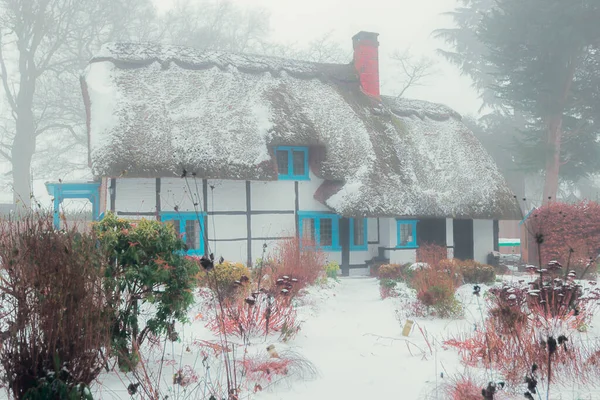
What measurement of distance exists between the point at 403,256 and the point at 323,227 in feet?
8.48

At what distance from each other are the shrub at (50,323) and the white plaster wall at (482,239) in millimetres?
15301

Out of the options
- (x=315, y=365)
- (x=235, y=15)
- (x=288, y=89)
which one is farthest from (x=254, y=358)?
(x=235, y=15)

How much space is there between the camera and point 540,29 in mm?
21453

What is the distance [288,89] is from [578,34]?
12147mm

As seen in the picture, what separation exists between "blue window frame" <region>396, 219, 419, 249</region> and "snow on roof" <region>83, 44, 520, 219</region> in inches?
43.0

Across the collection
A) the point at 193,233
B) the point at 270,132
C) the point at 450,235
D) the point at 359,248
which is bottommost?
the point at 359,248

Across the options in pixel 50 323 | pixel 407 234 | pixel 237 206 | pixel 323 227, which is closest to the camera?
pixel 50 323

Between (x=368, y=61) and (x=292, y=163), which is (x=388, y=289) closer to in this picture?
(x=292, y=163)

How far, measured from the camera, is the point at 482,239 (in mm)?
17906

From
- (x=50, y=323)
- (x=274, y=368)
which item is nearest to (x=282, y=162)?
(x=274, y=368)

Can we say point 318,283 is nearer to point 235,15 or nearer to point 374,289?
point 374,289

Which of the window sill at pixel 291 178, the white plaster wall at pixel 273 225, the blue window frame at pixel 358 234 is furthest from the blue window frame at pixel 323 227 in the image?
the window sill at pixel 291 178

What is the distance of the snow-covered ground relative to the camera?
17.3 ft

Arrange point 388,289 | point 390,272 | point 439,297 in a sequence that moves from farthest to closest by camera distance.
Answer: point 390,272 < point 388,289 < point 439,297
